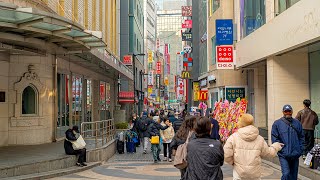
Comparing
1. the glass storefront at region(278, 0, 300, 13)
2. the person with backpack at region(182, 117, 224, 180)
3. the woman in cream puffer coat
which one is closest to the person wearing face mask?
the woman in cream puffer coat

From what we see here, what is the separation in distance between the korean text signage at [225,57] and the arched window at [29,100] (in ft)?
33.0

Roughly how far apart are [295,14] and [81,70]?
14.1 meters

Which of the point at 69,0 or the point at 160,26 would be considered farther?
the point at 160,26

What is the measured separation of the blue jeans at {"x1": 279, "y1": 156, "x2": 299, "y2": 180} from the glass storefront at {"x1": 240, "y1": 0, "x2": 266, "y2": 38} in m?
11.0

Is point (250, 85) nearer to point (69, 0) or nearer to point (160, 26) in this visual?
point (69, 0)

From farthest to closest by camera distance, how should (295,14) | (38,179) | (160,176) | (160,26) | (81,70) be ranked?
(160,26), (81,70), (295,14), (160,176), (38,179)

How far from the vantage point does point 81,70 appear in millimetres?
24297

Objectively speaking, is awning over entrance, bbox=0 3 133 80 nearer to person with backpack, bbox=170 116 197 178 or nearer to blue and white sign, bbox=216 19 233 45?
person with backpack, bbox=170 116 197 178

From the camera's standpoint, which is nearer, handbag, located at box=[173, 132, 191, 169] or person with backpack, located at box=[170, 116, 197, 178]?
handbag, located at box=[173, 132, 191, 169]

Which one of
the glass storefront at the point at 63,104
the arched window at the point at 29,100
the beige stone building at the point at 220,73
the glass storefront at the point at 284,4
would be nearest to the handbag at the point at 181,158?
the glass storefront at the point at 284,4

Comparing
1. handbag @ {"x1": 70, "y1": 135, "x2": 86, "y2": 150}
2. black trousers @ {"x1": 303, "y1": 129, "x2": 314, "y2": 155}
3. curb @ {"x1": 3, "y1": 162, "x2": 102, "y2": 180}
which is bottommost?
curb @ {"x1": 3, "y1": 162, "x2": 102, "y2": 180}

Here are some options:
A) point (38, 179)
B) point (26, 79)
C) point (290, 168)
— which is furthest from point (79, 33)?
point (290, 168)

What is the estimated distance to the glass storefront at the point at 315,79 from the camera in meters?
15.3

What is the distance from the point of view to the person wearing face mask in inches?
304
